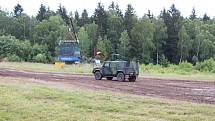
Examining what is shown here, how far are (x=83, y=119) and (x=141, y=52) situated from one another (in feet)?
334

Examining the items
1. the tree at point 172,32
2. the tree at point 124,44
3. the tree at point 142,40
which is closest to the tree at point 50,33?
the tree at point 124,44

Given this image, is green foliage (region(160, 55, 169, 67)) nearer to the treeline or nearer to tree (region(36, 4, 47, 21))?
the treeline

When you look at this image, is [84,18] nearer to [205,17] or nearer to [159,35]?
[159,35]

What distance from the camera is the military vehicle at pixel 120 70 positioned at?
35.2 meters

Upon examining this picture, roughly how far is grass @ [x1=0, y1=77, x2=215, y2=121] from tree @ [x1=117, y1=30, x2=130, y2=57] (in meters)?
91.0

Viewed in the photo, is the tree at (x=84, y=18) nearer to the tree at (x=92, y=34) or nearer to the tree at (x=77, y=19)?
the tree at (x=77, y=19)

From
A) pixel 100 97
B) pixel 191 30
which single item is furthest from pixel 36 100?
pixel 191 30

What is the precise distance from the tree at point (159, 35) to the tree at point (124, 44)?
708cm

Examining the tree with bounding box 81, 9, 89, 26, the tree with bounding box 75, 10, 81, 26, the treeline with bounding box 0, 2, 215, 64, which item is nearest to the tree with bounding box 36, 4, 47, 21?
the tree with bounding box 75, 10, 81, 26

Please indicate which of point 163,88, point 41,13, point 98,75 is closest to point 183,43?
point 41,13

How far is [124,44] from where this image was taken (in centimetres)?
11162

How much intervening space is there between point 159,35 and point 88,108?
99.6 m

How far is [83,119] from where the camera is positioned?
1357cm

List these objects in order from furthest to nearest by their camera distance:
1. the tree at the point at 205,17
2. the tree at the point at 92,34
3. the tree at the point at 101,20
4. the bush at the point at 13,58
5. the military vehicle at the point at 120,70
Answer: the tree at the point at 205,17, the tree at the point at 101,20, the tree at the point at 92,34, the bush at the point at 13,58, the military vehicle at the point at 120,70
